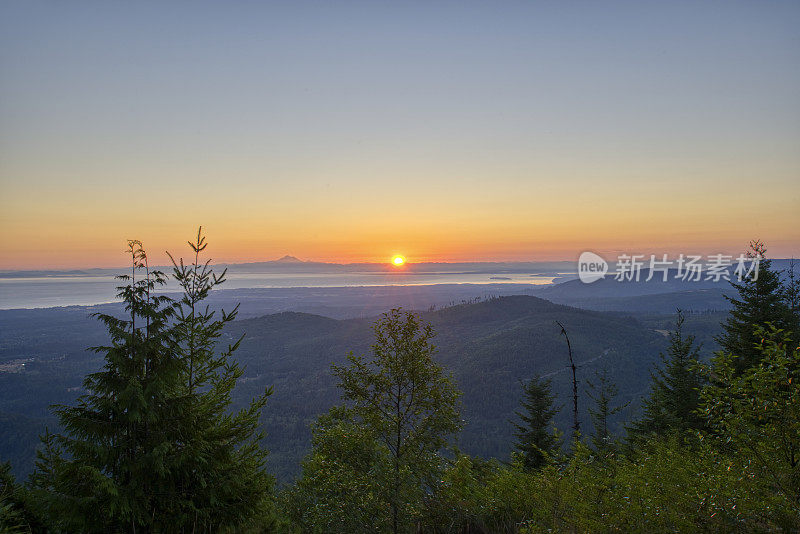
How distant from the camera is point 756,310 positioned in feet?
72.5

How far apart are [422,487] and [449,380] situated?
11.9ft

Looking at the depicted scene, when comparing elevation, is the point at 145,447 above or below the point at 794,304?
below

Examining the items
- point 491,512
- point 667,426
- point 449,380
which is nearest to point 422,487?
point 491,512

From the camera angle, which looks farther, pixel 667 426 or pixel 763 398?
pixel 667 426

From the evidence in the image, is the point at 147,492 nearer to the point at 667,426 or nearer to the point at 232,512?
the point at 232,512

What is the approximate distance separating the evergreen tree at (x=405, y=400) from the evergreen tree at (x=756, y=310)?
17822 millimetres

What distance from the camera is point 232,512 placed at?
8.76 metres

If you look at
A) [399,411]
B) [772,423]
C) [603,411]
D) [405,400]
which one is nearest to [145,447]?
[399,411]

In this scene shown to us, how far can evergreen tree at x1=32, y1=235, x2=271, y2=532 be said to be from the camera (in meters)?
7.59

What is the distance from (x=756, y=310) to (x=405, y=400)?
21.6 meters

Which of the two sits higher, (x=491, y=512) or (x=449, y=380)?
(x=449, y=380)

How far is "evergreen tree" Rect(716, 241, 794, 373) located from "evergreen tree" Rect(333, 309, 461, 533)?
17.8 m

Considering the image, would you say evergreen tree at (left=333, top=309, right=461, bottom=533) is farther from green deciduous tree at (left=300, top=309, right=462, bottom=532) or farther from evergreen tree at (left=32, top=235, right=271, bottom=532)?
evergreen tree at (left=32, top=235, right=271, bottom=532)

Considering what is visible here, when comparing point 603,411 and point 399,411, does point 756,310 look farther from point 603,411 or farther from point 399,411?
point 399,411
